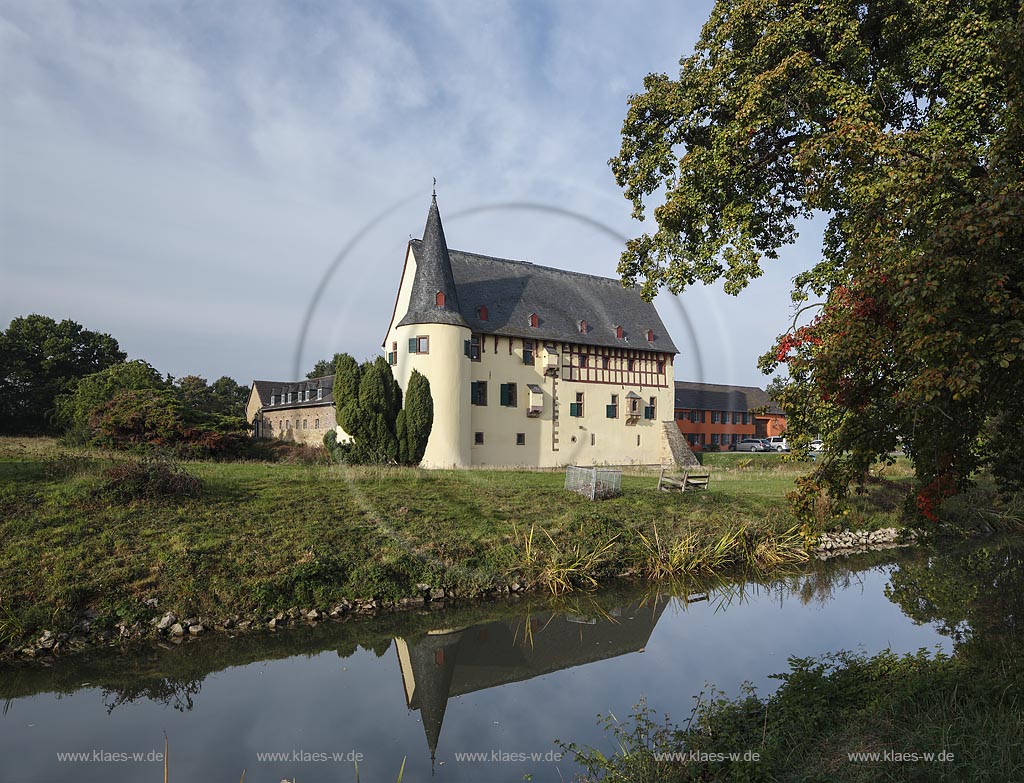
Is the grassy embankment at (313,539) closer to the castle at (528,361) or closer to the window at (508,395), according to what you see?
the castle at (528,361)

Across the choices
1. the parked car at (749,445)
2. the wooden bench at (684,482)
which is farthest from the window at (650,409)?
the parked car at (749,445)

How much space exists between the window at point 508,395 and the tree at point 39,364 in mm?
25352

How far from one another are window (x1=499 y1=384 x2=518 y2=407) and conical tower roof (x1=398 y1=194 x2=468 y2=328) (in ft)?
14.6

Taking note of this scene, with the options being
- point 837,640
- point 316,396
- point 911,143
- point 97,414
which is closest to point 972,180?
point 911,143

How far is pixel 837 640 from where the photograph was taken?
1066 cm

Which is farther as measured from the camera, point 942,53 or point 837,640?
point 837,640

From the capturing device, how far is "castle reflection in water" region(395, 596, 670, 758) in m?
8.98

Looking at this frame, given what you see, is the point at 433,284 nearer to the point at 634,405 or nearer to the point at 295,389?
the point at 634,405

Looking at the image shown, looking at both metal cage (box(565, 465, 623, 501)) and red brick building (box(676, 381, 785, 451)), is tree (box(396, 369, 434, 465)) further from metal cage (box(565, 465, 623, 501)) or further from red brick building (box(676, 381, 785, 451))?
red brick building (box(676, 381, 785, 451))

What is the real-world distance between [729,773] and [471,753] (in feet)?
9.17

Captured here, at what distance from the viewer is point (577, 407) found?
36.4 meters

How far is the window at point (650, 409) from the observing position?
3872 centimetres

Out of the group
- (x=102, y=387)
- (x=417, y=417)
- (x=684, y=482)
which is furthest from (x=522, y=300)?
(x=102, y=387)

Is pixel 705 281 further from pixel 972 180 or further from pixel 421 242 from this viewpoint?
pixel 421 242
